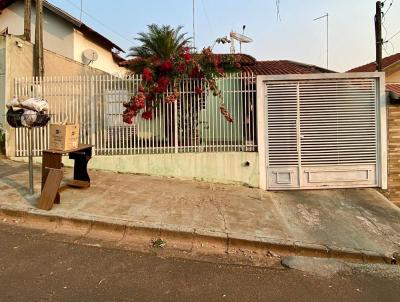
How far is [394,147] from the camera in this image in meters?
9.00

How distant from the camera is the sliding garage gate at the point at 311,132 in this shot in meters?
8.82

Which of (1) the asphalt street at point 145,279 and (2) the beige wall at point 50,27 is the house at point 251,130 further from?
(2) the beige wall at point 50,27

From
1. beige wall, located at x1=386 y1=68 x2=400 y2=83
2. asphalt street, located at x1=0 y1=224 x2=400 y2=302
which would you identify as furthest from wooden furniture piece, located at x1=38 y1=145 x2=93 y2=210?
beige wall, located at x1=386 y1=68 x2=400 y2=83

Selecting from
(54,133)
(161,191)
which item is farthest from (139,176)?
(54,133)

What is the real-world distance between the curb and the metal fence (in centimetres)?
359

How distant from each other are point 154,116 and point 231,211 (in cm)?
330

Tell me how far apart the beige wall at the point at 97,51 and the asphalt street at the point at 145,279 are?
11.6 metres

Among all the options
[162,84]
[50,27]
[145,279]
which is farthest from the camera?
[50,27]

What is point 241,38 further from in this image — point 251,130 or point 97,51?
point 97,51

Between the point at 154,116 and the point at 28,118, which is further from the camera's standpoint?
the point at 154,116

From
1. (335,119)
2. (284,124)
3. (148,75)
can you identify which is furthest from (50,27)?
(335,119)

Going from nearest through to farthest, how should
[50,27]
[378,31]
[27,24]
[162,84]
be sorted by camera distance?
[162,84]
[27,24]
[378,31]
[50,27]

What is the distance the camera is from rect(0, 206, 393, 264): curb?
5332 millimetres

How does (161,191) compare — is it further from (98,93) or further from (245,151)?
(98,93)
